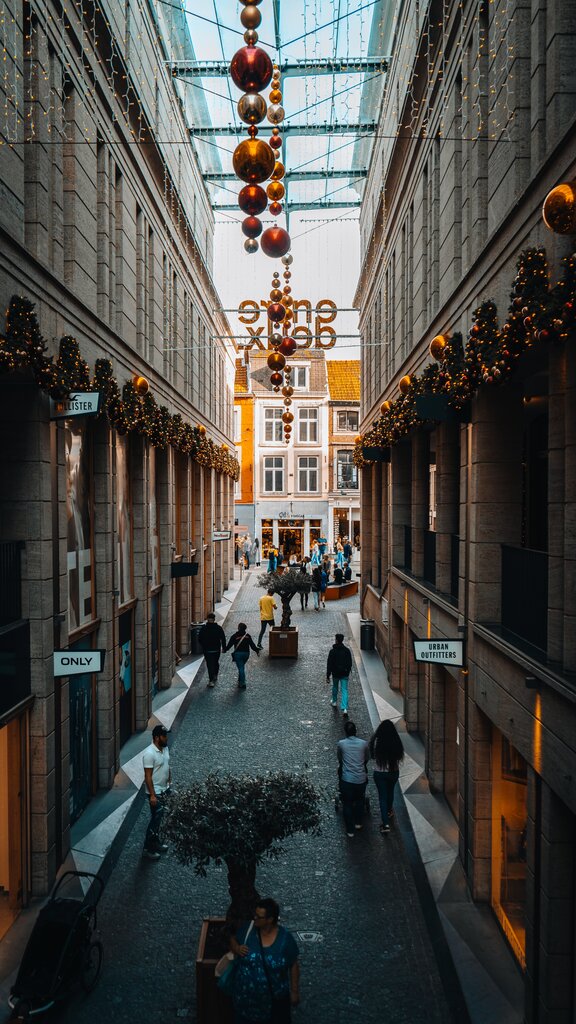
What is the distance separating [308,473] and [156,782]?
40.2 m

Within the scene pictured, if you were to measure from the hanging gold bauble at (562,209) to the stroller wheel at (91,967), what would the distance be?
6992 mm

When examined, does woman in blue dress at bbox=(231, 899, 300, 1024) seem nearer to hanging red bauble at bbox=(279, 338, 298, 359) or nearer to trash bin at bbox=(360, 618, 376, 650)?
hanging red bauble at bbox=(279, 338, 298, 359)

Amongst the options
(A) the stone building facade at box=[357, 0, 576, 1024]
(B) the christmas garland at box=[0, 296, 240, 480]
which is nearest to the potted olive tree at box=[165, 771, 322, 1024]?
(A) the stone building facade at box=[357, 0, 576, 1024]

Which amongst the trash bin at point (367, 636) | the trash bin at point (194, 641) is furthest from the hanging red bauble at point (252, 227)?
the trash bin at point (367, 636)

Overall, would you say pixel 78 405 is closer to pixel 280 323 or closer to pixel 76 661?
pixel 76 661

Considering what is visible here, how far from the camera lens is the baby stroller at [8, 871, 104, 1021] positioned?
608 centimetres

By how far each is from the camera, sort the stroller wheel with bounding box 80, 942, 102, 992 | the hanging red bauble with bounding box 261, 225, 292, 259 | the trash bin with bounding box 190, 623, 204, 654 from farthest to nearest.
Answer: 1. the trash bin with bounding box 190, 623, 204, 654
2. the hanging red bauble with bounding box 261, 225, 292, 259
3. the stroller wheel with bounding box 80, 942, 102, 992

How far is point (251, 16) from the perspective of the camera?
598 centimetres

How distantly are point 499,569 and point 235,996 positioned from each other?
16.3 feet

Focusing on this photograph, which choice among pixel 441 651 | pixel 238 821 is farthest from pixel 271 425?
pixel 238 821

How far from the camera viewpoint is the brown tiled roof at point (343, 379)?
49.3 meters

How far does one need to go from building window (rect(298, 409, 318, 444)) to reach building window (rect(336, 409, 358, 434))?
1.48 metres

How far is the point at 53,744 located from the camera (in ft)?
27.9

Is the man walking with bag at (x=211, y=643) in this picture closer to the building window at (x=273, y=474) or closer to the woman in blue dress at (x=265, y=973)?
the woman in blue dress at (x=265, y=973)
